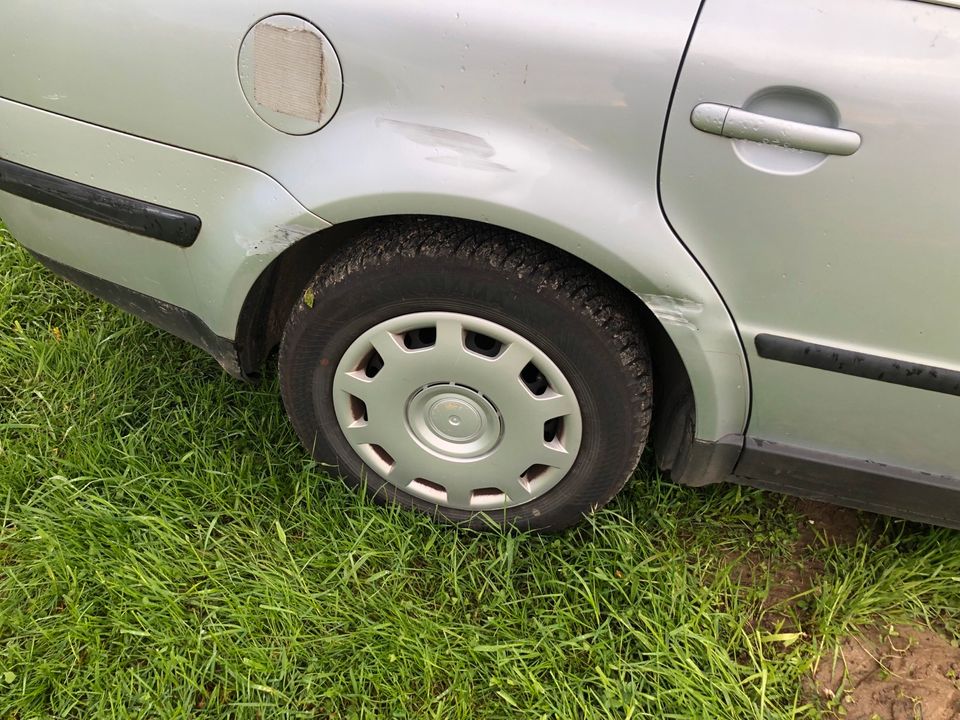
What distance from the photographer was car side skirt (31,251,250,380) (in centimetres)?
159

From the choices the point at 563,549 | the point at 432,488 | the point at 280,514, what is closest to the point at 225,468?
the point at 280,514

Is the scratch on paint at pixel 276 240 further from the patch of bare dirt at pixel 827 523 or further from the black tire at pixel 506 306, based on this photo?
the patch of bare dirt at pixel 827 523

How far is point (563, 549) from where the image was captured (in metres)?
1.73

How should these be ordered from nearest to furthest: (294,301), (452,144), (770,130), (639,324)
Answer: (770,130)
(452,144)
(639,324)
(294,301)

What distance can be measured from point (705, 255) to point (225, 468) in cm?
129

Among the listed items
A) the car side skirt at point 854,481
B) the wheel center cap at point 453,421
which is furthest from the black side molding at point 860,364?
the wheel center cap at point 453,421

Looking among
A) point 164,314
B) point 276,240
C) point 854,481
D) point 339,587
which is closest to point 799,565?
point 854,481

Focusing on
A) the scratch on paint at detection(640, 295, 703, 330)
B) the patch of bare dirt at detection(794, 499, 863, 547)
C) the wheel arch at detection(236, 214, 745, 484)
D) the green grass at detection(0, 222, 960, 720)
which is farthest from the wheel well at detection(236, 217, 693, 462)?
the patch of bare dirt at detection(794, 499, 863, 547)

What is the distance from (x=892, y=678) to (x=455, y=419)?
1.14 meters

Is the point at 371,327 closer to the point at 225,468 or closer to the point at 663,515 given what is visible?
the point at 225,468

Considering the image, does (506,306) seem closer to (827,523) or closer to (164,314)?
(164,314)

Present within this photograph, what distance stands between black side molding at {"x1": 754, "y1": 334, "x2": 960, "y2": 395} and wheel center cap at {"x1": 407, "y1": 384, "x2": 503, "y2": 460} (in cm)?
58

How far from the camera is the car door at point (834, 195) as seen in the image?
103 cm

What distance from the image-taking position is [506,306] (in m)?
1.36
